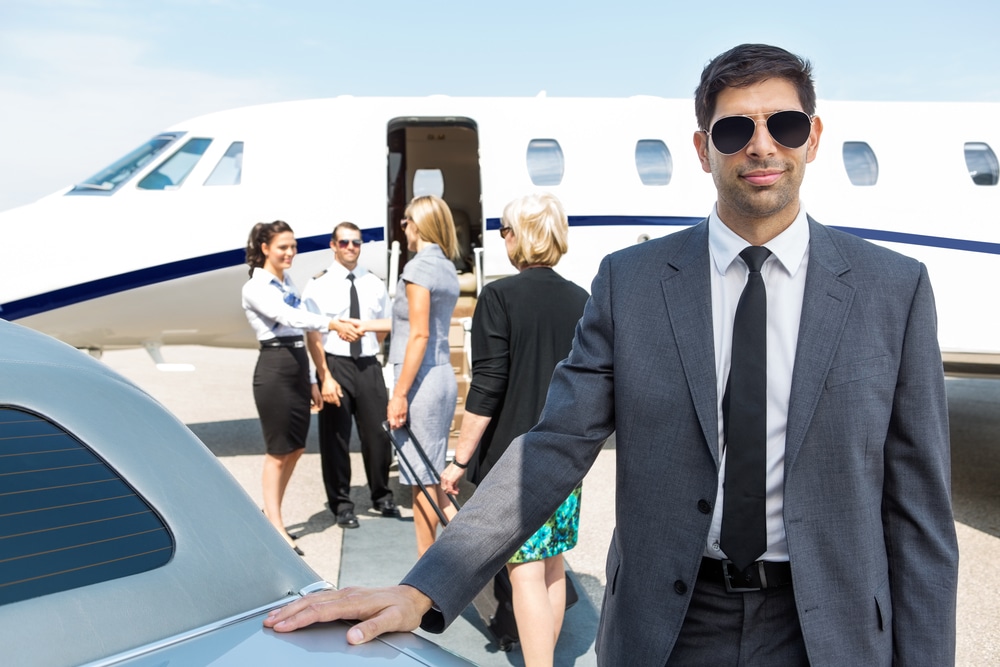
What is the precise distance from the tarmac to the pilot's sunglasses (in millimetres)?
2616

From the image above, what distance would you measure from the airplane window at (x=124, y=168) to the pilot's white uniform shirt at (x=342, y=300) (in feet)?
10.6

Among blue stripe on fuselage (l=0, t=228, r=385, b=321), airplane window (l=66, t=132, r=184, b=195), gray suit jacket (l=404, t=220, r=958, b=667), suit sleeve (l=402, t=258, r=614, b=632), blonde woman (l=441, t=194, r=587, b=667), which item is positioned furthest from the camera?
airplane window (l=66, t=132, r=184, b=195)

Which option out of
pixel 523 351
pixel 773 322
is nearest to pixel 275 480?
pixel 523 351

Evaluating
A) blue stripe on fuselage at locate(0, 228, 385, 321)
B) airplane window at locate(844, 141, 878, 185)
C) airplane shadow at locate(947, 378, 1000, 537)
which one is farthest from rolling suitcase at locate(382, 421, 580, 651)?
airplane window at locate(844, 141, 878, 185)

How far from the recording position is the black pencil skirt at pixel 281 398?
495 centimetres

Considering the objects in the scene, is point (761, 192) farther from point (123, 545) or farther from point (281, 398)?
point (281, 398)

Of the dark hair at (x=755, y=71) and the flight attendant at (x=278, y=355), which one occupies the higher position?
the dark hair at (x=755, y=71)

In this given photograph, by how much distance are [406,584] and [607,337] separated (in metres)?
0.57

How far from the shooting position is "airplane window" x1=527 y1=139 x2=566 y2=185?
28.2 ft

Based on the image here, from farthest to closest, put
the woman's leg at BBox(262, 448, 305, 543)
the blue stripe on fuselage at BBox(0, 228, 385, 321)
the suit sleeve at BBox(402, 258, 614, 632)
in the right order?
the blue stripe on fuselage at BBox(0, 228, 385, 321) → the woman's leg at BBox(262, 448, 305, 543) → the suit sleeve at BBox(402, 258, 614, 632)

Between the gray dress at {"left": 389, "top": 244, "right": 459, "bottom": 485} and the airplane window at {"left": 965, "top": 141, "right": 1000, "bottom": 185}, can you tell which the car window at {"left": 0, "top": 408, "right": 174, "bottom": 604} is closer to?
the gray dress at {"left": 389, "top": 244, "right": 459, "bottom": 485}

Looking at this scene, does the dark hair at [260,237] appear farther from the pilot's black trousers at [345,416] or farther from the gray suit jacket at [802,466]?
the gray suit jacket at [802,466]

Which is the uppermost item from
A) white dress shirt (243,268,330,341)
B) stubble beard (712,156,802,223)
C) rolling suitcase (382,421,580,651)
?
stubble beard (712,156,802,223)

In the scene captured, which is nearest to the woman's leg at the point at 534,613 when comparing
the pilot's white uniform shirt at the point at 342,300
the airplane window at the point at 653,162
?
the pilot's white uniform shirt at the point at 342,300
